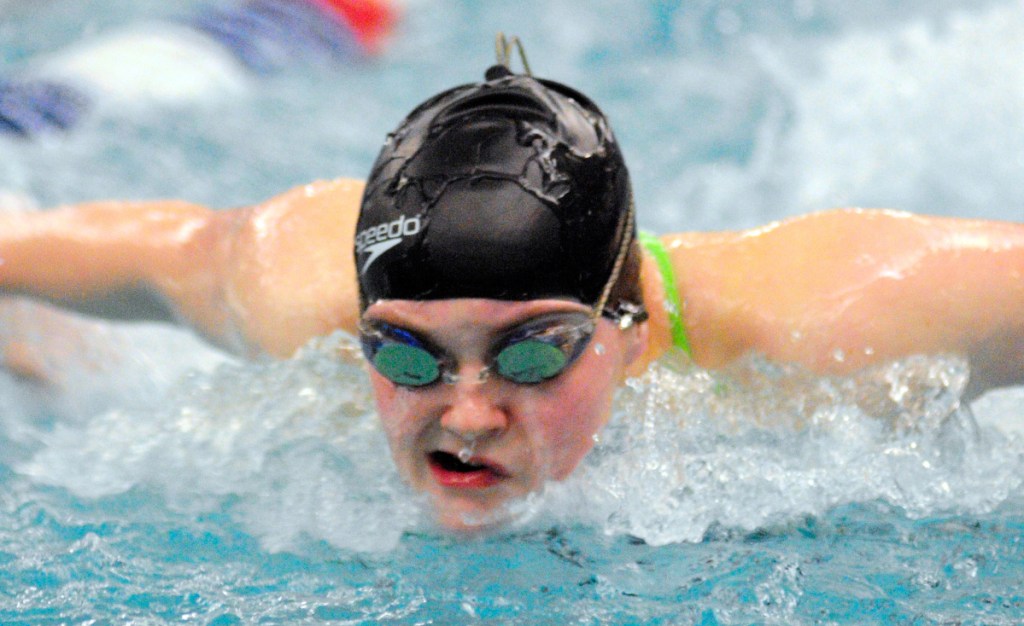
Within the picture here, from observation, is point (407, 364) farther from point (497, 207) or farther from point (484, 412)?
point (497, 207)

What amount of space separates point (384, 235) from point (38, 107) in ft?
8.61

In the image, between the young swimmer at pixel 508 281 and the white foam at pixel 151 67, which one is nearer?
the young swimmer at pixel 508 281

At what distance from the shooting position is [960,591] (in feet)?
6.73

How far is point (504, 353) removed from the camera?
6.50ft

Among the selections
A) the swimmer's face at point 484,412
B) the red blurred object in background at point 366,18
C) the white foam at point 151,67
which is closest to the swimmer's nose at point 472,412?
the swimmer's face at point 484,412

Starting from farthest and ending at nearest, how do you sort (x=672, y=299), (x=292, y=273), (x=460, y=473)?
1. (x=292, y=273)
2. (x=672, y=299)
3. (x=460, y=473)

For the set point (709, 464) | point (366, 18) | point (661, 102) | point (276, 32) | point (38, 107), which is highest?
point (366, 18)

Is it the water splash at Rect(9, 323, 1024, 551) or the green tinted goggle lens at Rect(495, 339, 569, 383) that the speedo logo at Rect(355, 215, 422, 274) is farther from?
the water splash at Rect(9, 323, 1024, 551)

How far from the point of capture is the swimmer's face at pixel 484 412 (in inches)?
78.1

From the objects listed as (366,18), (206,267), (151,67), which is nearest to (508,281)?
(206,267)

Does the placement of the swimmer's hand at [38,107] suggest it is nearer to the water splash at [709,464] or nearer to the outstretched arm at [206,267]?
the outstretched arm at [206,267]

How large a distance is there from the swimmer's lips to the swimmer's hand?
2463mm

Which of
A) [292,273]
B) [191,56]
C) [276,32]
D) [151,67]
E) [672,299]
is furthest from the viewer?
[276,32]

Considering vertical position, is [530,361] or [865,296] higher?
[865,296]
